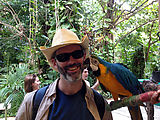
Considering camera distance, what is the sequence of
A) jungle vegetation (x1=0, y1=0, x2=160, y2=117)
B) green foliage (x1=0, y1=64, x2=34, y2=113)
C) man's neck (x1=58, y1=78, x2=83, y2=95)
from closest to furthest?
1. man's neck (x1=58, y1=78, x2=83, y2=95)
2. green foliage (x1=0, y1=64, x2=34, y2=113)
3. jungle vegetation (x1=0, y1=0, x2=160, y2=117)

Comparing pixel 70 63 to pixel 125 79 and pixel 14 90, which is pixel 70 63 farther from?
pixel 14 90

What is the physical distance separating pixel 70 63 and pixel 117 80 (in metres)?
0.41

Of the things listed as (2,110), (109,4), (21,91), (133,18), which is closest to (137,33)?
(133,18)

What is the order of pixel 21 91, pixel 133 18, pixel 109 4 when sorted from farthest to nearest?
pixel 133 18, pixel 109 4, pixel 21 91

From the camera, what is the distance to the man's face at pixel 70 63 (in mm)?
1015

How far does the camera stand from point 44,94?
1.11 metres

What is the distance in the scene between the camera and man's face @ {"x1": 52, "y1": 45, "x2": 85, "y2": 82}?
1.01 m

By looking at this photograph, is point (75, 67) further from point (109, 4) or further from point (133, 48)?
point (133, 48)

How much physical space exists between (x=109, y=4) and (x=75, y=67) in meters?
4.65

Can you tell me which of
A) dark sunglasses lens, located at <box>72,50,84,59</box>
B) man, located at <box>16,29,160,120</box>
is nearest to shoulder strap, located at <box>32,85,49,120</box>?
man, located at <box>16,29,160,120</box>

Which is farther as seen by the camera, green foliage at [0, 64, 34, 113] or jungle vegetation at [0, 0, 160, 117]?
jungle vegetation at [0, 0, 160, 117]

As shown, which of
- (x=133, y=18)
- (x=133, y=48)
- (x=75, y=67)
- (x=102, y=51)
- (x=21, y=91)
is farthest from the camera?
(x=133, y=48)

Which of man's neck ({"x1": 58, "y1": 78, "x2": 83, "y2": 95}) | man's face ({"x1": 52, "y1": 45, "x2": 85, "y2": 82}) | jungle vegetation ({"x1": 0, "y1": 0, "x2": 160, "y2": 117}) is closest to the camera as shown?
man's face ({"x1": 52, "y1": 45, "x2": 85, "y2": 82})

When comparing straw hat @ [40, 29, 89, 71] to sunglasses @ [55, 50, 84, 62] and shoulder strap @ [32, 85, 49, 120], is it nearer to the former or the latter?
sunglasses @ [55, 50, 84, 62]
